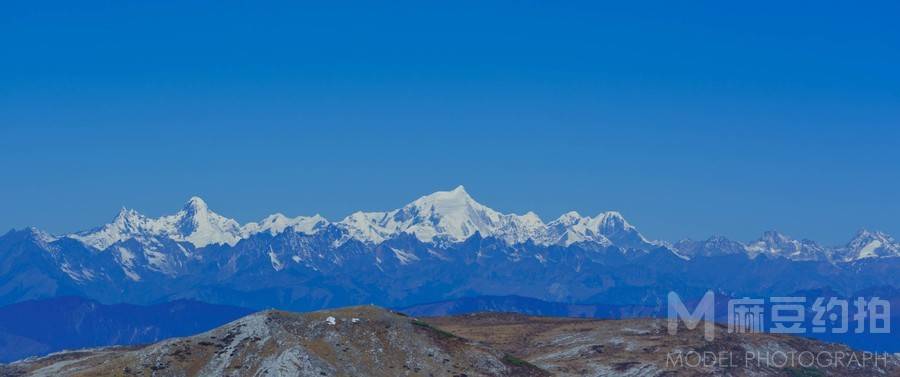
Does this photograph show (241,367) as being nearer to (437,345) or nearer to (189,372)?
(189,372)

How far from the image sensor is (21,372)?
18988 cm

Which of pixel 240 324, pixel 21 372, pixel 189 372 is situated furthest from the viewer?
pixel 21 372

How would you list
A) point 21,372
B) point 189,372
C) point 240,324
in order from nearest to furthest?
point 189,372 → point 240,324 → point 21,372

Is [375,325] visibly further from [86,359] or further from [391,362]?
[86,359]

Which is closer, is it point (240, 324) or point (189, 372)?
point (189, 372)

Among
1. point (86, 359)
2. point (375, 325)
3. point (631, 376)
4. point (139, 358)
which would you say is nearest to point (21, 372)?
point (86, 359)

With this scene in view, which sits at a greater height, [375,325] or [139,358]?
[375,325]

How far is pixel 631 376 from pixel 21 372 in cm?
9967

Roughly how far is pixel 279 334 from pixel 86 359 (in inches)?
2022

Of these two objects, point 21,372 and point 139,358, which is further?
point 21,372

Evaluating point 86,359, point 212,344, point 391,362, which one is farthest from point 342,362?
point 86,359

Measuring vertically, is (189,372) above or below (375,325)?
below

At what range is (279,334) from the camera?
154875 mm

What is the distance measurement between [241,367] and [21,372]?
59.9 metres
